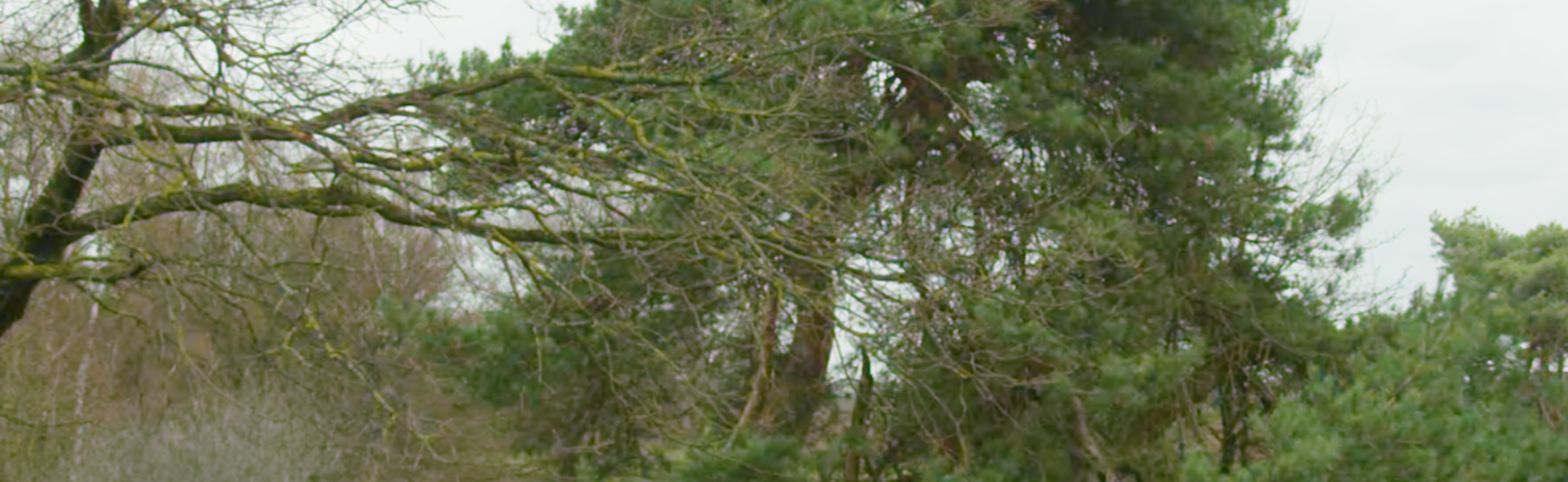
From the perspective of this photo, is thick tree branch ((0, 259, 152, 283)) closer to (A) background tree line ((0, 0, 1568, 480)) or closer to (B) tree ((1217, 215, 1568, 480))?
(A) background tree line ((0, 0, 1568, 480))

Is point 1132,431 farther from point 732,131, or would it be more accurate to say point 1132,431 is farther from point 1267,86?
point 732,131

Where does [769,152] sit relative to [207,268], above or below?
above

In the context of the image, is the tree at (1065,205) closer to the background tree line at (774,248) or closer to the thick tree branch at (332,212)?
the background tree line at (774,248)

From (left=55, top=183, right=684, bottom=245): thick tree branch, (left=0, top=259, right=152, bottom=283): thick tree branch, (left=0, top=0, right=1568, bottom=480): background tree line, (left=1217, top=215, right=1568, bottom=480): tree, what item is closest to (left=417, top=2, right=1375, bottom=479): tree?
(left=0, top=0, right=1568, bottom=480): background tree line

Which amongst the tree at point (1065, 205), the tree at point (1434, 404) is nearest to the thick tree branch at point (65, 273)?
the tree at point (1065, 205)

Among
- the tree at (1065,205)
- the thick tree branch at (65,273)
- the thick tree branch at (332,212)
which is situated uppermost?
the tree at (1065,205)

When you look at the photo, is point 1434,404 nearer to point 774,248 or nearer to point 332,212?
point 774,248

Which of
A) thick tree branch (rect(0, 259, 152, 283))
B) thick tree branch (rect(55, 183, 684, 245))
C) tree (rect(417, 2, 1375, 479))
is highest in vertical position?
tree (rect(417, 2, 1375, 479))

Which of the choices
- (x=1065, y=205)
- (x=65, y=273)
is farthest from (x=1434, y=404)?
(x=65, y=273)

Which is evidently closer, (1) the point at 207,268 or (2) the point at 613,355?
(1) the point at 207,268

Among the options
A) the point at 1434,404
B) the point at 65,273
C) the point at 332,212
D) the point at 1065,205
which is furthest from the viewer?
the point at 1065,205

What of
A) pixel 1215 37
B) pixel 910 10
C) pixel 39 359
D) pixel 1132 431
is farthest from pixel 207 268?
pixel 39 359

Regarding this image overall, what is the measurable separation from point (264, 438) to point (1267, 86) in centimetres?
1297

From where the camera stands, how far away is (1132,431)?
422 inches
